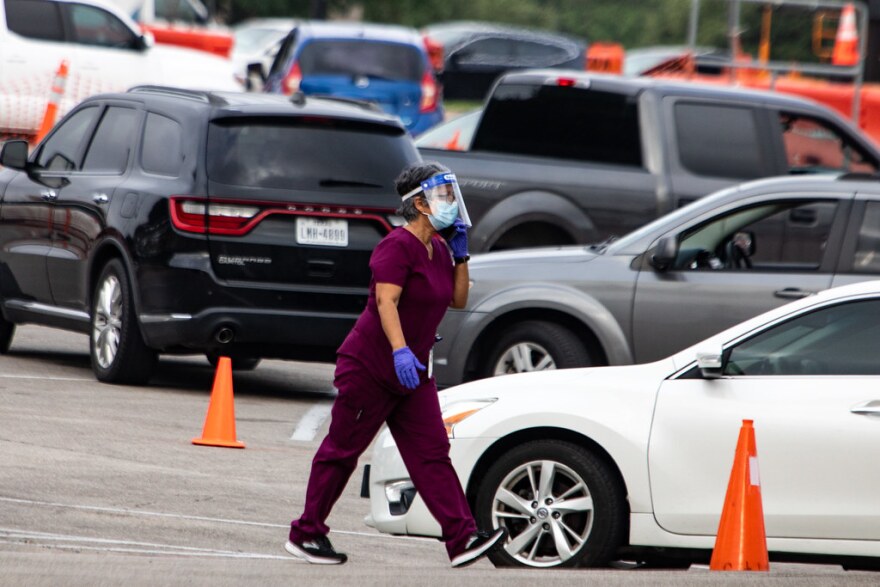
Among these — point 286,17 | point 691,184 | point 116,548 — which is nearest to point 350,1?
point 286,17

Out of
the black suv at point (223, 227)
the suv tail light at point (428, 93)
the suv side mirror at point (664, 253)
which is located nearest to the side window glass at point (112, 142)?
the black suv at point (223, 227)

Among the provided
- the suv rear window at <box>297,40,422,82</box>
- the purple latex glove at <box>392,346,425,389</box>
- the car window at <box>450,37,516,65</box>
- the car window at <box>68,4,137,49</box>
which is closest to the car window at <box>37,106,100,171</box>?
the purple latex glove at <box>392,346,425,389</box>

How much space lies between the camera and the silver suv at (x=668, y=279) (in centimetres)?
1009

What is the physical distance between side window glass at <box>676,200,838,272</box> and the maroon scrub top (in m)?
3.67

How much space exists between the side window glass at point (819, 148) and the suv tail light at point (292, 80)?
32.6 ft

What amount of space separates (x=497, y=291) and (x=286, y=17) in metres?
42.6

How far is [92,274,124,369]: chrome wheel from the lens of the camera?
1100 centimetres

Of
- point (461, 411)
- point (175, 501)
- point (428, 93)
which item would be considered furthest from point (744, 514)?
point (428, 93)

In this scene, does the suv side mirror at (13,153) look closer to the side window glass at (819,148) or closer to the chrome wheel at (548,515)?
the chrome wheel at (548,515)

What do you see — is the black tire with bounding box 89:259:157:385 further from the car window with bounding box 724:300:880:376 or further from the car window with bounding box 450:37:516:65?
Result: the car window with bounding box 450:37:516:65

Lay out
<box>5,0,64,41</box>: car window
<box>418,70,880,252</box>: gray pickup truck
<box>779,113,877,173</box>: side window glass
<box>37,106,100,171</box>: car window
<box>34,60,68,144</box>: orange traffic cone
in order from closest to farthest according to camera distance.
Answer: <box>37,106,100,171</box>: car window
<box>418,70,880,252</box>: gray pickup truck
<box>779,113,877,173</box>: side window glass
<box>34,60,68,144</box>: orange traffic cone
<box>5,0,64,41</box>: car window

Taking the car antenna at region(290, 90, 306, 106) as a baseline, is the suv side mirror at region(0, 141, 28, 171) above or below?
below

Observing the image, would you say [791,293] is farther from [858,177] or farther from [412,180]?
[412,180]

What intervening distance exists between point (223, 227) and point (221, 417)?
1586mm
